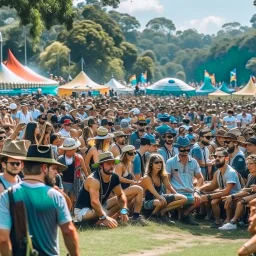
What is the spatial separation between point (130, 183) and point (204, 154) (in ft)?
10.3

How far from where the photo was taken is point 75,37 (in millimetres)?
96062

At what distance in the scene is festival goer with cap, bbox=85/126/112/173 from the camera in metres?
15.6

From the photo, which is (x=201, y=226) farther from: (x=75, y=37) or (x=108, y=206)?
(x=75, y=37)

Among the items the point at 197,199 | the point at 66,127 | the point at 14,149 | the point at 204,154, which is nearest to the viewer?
the point at 14,149

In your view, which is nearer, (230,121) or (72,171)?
(72,171)

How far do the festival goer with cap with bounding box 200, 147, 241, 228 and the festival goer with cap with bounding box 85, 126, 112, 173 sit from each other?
200cm

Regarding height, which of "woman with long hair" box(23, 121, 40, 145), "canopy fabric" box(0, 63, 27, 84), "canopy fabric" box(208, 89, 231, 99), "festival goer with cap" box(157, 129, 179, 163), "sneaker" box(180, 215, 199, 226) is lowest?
"sneaker" box(180, 215, 199, 226)

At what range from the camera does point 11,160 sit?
8227 millimetres

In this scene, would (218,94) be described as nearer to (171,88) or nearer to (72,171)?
(171,88)

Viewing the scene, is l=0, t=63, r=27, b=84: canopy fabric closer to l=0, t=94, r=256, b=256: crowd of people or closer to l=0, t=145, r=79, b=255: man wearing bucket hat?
l=0, t=94, r=256, b=256: crowd of people

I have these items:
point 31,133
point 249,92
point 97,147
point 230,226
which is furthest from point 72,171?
point 249,92

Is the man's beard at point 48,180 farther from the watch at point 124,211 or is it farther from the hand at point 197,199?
the hand at point 197,199

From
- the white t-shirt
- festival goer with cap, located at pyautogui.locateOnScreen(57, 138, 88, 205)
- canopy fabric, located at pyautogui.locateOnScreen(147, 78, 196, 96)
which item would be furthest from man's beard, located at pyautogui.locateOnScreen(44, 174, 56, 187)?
canopy fabric, located at pyautogui.locateOnScreen(147, 78, 196, 96)

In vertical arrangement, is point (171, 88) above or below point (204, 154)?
above
